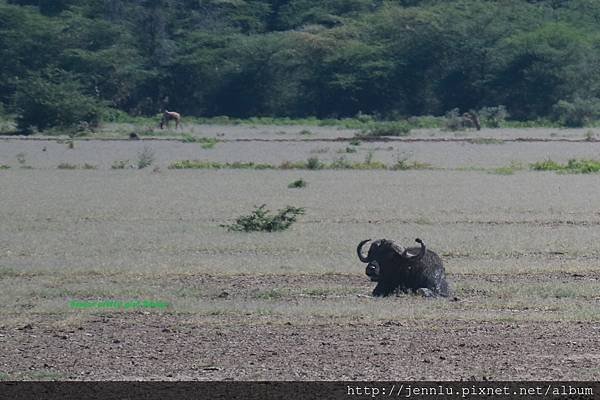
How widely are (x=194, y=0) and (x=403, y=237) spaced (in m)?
66.2

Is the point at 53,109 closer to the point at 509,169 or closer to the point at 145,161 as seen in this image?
the point at 145,161

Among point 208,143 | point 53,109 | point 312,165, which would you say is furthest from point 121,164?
point 53,109

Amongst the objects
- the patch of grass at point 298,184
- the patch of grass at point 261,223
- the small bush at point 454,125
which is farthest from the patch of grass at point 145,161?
the small bush at point 454,125

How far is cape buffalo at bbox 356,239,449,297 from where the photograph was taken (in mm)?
11680

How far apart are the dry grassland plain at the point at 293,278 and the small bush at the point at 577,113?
1045 inches

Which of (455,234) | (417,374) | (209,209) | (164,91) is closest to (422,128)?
(164,91)

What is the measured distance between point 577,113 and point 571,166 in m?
25.0

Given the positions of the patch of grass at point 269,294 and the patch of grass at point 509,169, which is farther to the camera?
the patch of grass at point 509,169

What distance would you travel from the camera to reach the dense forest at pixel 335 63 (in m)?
63.9

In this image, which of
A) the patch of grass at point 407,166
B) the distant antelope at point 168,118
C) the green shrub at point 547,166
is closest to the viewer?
the green shrub at point 547,166

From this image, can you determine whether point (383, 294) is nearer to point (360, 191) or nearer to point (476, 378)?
point (476, 378)

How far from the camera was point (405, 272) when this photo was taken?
1175 centimetres

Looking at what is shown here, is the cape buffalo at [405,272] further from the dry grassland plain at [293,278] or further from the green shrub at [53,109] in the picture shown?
the green shrub at [53,109]

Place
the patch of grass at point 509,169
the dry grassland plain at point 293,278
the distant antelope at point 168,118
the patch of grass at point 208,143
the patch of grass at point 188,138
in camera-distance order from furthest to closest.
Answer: the distant antelope at point 168,118 → the patch of grass at point 188,138 → the patch of grass at point 208,143 → the patch of grass at point 509,169 → the dry grassland plain at point 293,278
